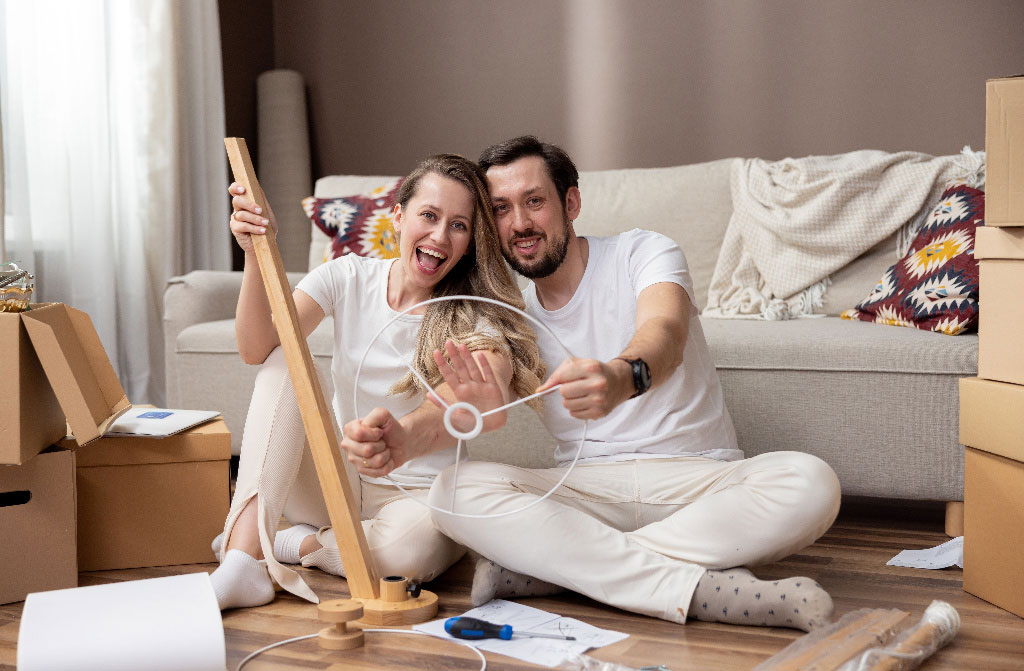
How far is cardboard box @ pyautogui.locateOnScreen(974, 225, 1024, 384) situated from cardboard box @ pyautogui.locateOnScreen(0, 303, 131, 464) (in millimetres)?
1432

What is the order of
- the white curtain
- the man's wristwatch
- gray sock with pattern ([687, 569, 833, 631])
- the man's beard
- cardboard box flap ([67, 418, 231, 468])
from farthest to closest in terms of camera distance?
the white curtain, cardboard box flap ([67, 418, 231, 468]), the man's beard, gray sock with pattern ([687, 569, 833, 631]), the man's wristwatch

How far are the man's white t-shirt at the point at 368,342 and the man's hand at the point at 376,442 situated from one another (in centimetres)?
26

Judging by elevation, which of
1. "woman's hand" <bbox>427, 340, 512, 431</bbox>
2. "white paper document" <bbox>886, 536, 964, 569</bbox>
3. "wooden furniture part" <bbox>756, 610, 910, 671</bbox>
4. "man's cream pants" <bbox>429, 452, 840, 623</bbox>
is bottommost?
"white paper document" <bbox>886, 536, 964, 569</bbox>

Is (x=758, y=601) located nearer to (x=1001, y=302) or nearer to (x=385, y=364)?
(x=1001, y=302)

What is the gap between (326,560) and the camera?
172cm

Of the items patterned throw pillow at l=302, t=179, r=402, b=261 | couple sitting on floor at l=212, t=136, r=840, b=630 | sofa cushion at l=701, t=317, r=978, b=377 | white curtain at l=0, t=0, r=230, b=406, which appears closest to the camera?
couple sitting on floor at l=212, t=136, r=840, b=630

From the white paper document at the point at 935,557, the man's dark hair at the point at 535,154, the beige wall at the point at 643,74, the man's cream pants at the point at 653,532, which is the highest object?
the beige wall at the point at 643,74

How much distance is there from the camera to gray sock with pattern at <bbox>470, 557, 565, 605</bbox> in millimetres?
1520

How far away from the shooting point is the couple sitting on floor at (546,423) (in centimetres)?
146

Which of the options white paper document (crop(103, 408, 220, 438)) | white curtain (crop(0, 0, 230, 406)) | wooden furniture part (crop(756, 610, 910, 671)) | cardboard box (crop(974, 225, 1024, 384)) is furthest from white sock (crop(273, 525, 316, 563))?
white curtain (crop(0, 0, 230, 406))

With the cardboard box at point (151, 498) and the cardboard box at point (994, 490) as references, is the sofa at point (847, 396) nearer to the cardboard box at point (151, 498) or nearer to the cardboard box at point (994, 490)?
the cardboard box at point (994, 490)

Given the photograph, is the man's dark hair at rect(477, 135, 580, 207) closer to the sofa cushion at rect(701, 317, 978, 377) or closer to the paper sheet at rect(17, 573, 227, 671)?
the sofa cushion at rect(701, 317, 978, 377)

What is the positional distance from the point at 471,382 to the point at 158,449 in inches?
29.3

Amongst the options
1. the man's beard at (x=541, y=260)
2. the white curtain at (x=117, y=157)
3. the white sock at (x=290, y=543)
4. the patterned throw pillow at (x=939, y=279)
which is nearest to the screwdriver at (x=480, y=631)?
the white sock at (x=290, y=543)
